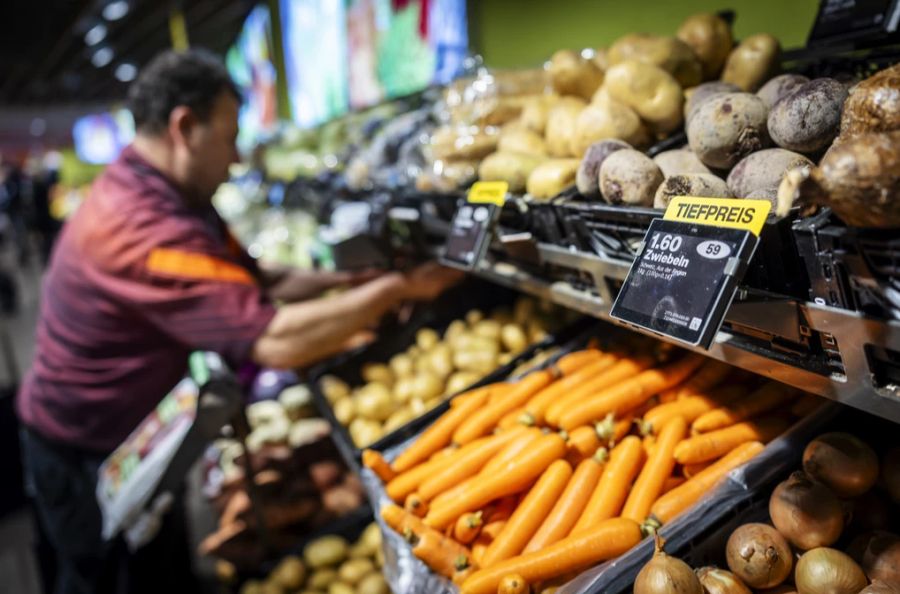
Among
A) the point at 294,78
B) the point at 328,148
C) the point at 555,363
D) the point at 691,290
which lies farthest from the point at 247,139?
the point at 691,290

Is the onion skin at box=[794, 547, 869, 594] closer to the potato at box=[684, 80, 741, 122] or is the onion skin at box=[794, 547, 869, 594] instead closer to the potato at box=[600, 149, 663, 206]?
the potato at box=[600, 149, 663, 206]

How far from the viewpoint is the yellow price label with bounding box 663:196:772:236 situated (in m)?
0.67

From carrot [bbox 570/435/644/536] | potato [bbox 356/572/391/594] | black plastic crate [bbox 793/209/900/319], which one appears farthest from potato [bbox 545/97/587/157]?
potato [bbox 356/572/391/594]

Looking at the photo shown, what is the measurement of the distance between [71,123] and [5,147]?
3.02 metres

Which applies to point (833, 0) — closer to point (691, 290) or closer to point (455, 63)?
point (691, 290)

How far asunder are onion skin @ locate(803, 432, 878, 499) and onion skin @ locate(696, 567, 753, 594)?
21 cm

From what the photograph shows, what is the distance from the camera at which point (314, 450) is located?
2.52 meters

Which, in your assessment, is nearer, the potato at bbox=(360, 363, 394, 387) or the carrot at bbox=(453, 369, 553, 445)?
the carrot at bbox=(453, 369, 553, 445)

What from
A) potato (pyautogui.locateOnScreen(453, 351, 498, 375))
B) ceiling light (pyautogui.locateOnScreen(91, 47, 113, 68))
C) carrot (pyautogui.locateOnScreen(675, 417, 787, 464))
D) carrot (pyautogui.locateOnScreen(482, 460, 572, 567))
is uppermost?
carrot (pyautogui.locateOnScreen(675, 417, 787, 464))

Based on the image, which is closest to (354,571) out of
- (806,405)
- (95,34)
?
(806,405)

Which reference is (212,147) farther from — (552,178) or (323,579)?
(323,579)

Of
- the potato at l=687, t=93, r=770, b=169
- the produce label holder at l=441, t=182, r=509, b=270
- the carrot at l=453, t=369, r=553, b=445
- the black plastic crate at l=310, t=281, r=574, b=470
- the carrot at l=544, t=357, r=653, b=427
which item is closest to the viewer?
the potato at l=687, t=93, r=770, b=169

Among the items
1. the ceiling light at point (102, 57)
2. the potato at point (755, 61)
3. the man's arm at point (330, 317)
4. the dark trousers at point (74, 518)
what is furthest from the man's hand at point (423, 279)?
the ceiling light at point (102, 57)

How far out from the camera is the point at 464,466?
1388 mm
